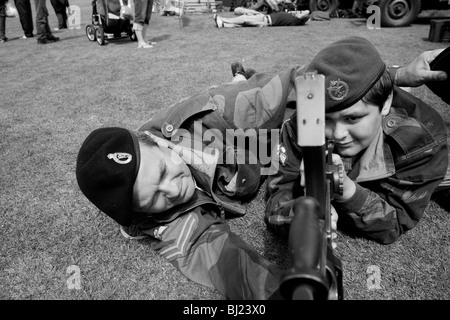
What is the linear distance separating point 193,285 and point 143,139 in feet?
2.56

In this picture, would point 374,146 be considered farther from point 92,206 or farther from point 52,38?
point 52,38

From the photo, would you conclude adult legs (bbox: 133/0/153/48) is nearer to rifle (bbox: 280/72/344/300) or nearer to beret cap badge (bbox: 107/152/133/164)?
beret cap badge (bbox: 107/152/133/164)

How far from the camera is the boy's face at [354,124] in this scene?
159cm

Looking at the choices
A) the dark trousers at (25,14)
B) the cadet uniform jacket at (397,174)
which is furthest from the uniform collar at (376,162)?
the dark trousers at (25,14)

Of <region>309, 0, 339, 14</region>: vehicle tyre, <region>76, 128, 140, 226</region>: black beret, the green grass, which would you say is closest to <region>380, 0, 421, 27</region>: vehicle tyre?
the green grass

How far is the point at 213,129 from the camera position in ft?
7.08

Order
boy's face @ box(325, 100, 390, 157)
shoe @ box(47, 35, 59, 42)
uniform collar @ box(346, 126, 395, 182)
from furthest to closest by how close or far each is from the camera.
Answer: shoe @ box(47, 35, 59, 42) < uniform collar @ box(346, 126, 395, 182) < boy's face @ box(325, 100, 390, 157)

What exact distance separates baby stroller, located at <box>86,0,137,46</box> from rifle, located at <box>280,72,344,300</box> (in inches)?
243

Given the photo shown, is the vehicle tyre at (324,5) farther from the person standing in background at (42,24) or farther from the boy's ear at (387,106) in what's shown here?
the boy's ear at (387,106)

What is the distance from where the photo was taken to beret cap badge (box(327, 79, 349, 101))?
1517 millimetres

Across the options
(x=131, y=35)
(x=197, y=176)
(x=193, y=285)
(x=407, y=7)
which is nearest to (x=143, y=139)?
(x=197, y=176)

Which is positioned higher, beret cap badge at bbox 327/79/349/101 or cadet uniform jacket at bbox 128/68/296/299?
beret cap badge at bbox 327/79/349/101

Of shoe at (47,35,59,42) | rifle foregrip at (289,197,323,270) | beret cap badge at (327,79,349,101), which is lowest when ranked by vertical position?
shoe at (47,35,59,42)

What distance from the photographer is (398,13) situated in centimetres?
702
